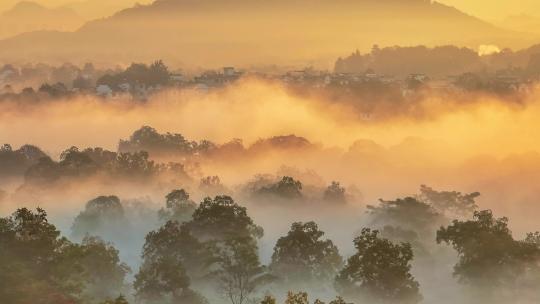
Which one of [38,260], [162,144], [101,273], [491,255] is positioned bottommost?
[38,260]

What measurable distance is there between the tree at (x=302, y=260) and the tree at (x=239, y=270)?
9.62ft

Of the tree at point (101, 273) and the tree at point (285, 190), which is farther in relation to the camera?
the tree at point (285, 190)

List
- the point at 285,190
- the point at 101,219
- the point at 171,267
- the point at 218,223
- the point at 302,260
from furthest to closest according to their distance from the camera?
the point at 285,190 → the point at 101,219 → the point at 218,223 → the point at 302,260 → the point at 171,267

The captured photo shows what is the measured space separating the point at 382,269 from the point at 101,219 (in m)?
49.4

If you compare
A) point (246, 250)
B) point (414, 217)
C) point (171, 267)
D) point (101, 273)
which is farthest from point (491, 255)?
point (101, 273)

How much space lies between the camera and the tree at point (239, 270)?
67.6m

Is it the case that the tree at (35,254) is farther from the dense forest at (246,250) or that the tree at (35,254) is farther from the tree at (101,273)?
the tree at (101,273)

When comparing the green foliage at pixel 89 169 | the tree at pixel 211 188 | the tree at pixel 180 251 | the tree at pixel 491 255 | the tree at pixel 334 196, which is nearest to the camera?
the tree at pixel 491 255

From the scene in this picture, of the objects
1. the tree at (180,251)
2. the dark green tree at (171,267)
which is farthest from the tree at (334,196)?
the tree at (180,251)

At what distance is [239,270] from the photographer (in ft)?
222

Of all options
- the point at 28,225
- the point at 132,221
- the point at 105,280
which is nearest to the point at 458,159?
the point at 132,221

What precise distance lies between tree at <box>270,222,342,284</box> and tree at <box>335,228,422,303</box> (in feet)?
30.8

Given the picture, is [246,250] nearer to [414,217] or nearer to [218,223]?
[218,223]

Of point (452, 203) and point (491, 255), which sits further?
point (452, 203)
